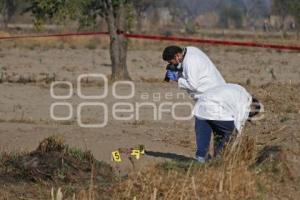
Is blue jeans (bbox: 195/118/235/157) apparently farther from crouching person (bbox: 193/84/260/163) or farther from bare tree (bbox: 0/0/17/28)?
bare tree (bbox: 0/0/17/28)

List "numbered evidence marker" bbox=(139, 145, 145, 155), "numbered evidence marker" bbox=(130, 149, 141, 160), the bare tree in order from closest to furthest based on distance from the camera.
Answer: "numbered evidence marker" bbox=(130, 149, 141, 160)
"numbered evidence marker" bbox=(139, 145, 145, 155)
the bare tree

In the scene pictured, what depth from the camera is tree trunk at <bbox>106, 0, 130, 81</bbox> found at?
2302 centimetres

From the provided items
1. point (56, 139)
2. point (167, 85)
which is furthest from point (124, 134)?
point (167, 85)

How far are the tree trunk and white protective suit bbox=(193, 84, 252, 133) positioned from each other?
40.8 feet

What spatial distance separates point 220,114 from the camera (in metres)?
10.6

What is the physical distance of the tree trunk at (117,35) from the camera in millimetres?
23016

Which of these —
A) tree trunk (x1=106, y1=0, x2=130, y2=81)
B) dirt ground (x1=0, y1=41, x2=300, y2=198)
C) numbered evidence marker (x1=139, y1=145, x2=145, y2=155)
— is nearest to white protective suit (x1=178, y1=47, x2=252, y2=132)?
dirt ground (x1=0, y1=41, x2=300, y2=198)

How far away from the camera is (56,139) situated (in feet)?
35.0

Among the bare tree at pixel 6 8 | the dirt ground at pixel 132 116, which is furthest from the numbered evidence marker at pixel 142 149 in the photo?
the bare tree at pixel 6 8

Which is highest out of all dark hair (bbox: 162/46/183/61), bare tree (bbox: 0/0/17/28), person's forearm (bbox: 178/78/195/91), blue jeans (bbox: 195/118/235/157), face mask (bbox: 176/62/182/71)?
bare tree (bbox: 0/0/17/28)

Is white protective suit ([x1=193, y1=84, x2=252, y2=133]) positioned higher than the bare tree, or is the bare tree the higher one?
the bare tree

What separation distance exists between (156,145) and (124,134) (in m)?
0.96

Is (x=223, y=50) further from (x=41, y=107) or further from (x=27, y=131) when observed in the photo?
(x=27, y=131)

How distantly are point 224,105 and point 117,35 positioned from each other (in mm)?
12685
